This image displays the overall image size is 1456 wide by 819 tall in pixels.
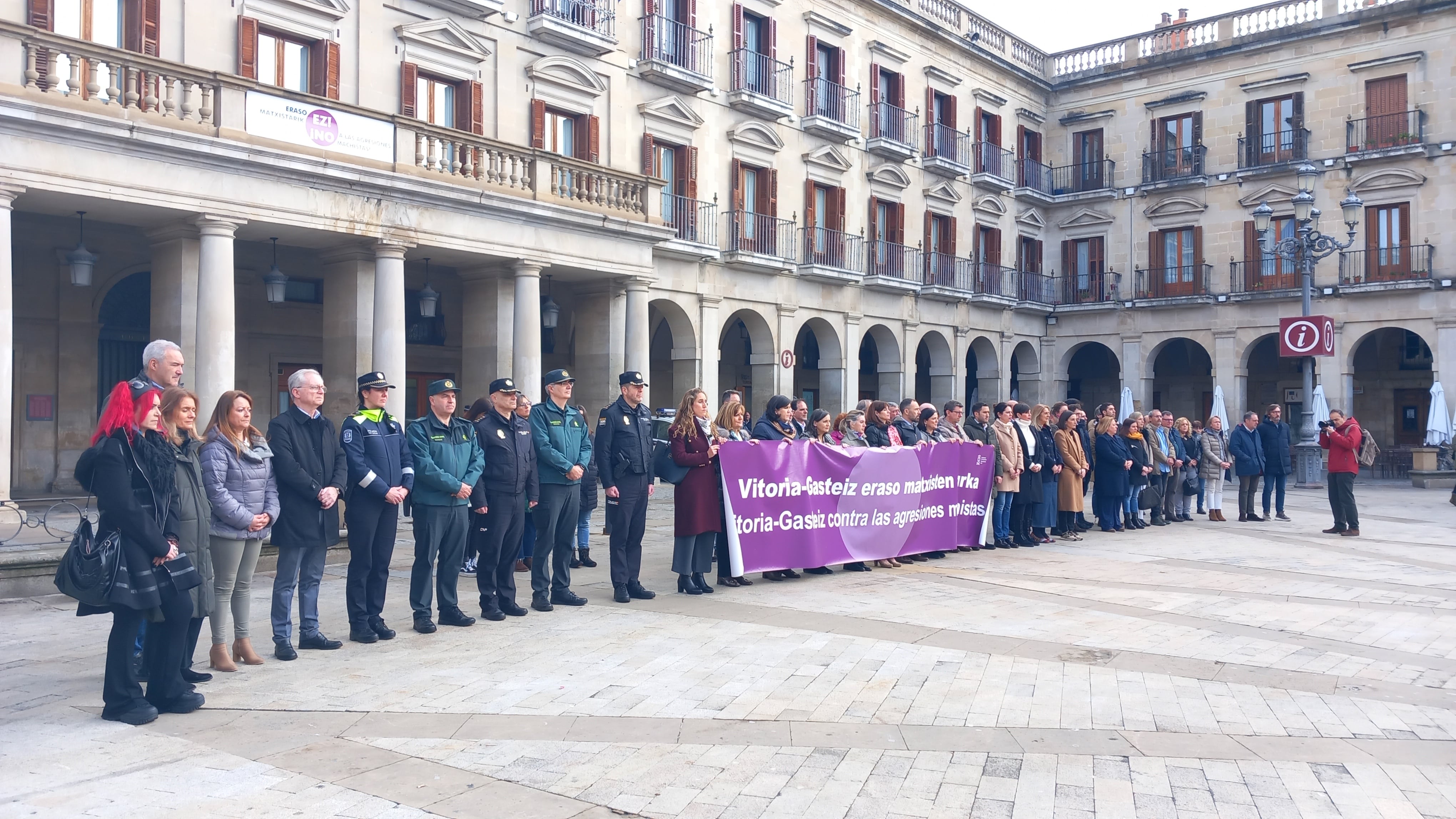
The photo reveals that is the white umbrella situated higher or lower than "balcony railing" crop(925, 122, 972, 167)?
lower

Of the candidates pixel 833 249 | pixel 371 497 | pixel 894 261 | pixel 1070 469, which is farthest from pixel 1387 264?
pixel 371 497

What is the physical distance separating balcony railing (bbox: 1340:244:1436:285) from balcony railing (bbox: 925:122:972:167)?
11.5 metres

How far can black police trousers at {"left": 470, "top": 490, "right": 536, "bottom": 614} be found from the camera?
8617mm

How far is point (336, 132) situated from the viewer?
1505 cm

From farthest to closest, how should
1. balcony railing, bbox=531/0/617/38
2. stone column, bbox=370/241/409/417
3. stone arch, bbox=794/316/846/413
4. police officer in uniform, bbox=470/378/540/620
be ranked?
stone arch, bbox=794/316/846/413 < balcony railing, bbox=531/0/617/38 < stone column, bbox=370/241/409/417 < police officer in uniform, bbox=470/378/540/620

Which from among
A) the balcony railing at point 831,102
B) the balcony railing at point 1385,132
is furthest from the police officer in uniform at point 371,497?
the balcony railing at point 1385,132

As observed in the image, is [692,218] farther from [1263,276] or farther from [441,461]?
[1263,276]

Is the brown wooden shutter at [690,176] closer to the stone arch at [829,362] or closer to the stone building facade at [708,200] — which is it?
the stone building facade at [708,200]

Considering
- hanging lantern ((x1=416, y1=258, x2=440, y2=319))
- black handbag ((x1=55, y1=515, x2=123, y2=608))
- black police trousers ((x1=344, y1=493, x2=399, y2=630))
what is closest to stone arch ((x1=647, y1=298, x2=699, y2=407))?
hanging lantern ((x1=416, y1=258, x2=440, y2=319))

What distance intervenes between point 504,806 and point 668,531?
11.3 metres

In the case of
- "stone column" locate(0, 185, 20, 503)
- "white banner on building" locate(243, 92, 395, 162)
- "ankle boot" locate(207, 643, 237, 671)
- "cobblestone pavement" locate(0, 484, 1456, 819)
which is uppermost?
"white banner on building" locate(243, 92, 395, 162)

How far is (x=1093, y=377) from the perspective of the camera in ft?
132

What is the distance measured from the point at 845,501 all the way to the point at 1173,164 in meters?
28.9

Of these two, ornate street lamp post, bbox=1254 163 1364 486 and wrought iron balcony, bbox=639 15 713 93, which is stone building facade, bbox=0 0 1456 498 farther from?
ornate street lamp post, bbox=1254 163 1364 486
